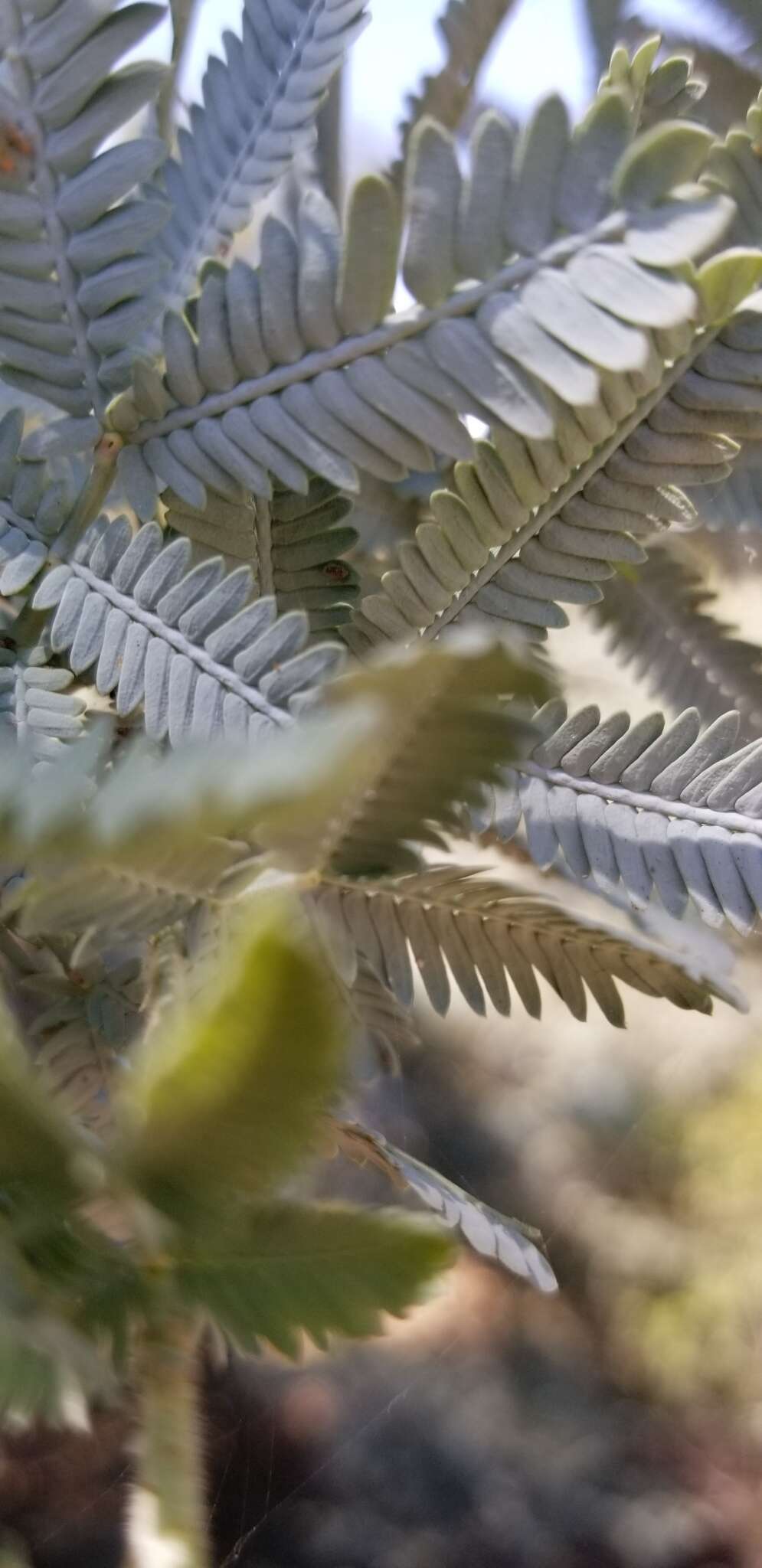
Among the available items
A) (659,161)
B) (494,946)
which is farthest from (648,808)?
(659,161)

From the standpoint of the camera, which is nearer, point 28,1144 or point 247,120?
point 28,1144

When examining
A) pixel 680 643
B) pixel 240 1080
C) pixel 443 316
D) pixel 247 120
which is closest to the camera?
pixel 240 1080

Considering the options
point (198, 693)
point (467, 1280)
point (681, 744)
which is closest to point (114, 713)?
→ point (198, 693)

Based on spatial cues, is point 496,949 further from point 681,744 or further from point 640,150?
point 640,150

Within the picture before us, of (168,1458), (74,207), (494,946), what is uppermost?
(74,207)

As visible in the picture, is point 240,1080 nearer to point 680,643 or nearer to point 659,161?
point 659,161

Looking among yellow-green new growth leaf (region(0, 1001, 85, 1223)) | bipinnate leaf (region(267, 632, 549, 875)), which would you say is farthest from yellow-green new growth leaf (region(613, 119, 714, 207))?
yellow-green new growth leaf (region(0, 1001, 85, 1223))

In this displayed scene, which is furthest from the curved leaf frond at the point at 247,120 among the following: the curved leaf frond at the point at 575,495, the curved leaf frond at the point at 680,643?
the curved leaf frond at the point at 680,643
